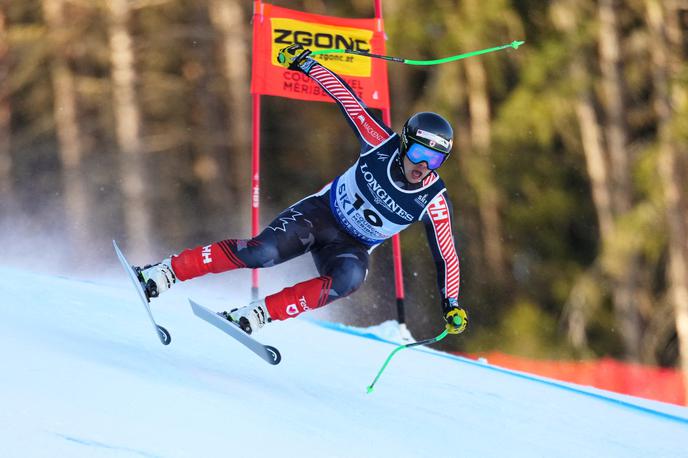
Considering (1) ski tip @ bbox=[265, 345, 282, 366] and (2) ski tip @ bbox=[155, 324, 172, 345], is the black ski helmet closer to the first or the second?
(1) ski tip @ bbox=[265, 345, 282, 366]

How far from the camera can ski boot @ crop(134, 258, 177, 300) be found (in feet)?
12.9

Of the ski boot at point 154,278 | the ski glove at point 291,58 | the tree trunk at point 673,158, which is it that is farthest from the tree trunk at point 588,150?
the ski boot at point 154,278

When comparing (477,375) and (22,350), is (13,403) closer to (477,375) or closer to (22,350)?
(22,350)

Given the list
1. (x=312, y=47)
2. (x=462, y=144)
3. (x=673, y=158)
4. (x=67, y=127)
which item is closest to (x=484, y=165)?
(x=462, y=144)

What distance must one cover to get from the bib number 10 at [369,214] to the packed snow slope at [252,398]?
0.73 meters

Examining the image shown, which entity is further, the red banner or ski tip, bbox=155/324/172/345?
the red banner

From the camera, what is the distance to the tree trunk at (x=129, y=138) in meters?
14.1

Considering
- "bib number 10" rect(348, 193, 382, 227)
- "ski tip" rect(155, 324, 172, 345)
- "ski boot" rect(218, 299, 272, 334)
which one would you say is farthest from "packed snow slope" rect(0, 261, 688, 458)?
"bib number 10" rect(348, 193, 382, 227)

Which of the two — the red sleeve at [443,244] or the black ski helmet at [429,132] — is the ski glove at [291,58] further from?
the red sleeve at [443,244]

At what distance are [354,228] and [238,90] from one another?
10.8m

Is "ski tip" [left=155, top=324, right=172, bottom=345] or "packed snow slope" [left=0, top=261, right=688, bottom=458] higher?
"ski tip" [left=155, top=324, right=172, bottom=345]

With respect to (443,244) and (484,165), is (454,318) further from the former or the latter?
(484,165)

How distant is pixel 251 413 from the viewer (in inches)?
129

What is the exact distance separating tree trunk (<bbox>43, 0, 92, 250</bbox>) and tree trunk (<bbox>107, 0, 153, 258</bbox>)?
72cm
